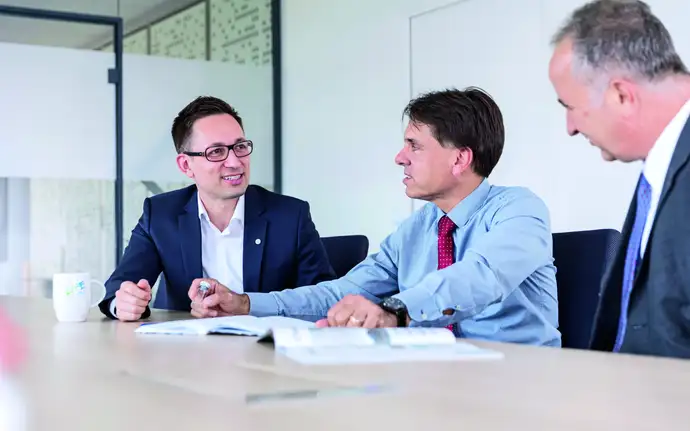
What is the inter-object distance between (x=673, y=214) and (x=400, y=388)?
68 cm

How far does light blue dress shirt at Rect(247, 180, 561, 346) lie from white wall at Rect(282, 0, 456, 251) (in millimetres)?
2691

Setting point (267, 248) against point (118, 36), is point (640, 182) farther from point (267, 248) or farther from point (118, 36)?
point (118, 36)

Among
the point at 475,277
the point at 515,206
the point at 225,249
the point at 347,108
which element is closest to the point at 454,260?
the point at 515,206

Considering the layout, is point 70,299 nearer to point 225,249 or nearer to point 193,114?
point 225,249

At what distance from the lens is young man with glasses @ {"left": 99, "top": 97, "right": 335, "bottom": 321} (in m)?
2.80

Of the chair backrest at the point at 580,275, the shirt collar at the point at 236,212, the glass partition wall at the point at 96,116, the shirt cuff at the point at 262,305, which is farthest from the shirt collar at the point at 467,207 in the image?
the glass partition wall at the point at 96,116

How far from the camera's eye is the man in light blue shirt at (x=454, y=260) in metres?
1.84

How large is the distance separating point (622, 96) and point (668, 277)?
1.16ft

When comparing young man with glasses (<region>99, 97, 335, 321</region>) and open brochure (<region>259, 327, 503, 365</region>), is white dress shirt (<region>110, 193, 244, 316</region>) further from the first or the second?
open brochure (<region>259, 327, 503, 365</region>)

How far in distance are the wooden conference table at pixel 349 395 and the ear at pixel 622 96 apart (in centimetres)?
50

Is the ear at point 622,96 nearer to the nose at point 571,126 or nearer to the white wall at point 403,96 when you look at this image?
the nose at point 571,126

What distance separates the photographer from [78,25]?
5480mm

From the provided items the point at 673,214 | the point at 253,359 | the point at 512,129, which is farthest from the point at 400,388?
the point at 512,129

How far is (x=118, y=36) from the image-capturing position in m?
5.58
